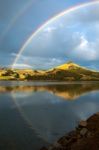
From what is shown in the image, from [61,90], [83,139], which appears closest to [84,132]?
[83,139]

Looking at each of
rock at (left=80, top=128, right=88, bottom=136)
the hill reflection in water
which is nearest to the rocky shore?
rock at (left=80, top=128, right=88, bottom=136)

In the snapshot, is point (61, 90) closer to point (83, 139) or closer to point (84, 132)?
point (84, 132)

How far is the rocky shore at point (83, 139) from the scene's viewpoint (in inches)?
759

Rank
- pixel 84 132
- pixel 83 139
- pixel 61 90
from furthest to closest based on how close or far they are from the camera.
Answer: pixel 61 90
pixel 84 132
pixel 83 139

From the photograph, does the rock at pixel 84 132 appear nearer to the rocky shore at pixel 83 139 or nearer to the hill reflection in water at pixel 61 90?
the rocky shore at pixel 83 139

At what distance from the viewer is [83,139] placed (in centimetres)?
2159

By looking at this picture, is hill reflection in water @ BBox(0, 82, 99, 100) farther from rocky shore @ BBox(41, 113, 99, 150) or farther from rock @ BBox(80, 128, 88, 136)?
rock @ BBox(80, 128, 88, 136)

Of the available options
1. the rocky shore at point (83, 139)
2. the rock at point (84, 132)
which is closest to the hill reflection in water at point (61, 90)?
the rocky shore at point (83, 139)

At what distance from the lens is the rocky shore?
19.3 m

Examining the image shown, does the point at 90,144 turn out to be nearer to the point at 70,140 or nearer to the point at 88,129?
the point at 70,140

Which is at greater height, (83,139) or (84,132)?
(83,139)

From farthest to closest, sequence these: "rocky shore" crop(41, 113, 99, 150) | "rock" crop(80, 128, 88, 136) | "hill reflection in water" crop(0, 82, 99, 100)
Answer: "hill reflection in water" crop(0, 82, 99, 100) → "rock" crop(80, 128, 88, 136) → "rocky shore" crop(41, 113, 99, 150)

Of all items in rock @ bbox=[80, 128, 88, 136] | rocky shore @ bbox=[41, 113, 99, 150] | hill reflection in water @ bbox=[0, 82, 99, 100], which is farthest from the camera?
hill reflection in water @ bbox=[0, 82, 99, 100]

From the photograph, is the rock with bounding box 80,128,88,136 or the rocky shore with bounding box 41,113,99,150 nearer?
the rocky shore with bounding box 41,113,99,150
